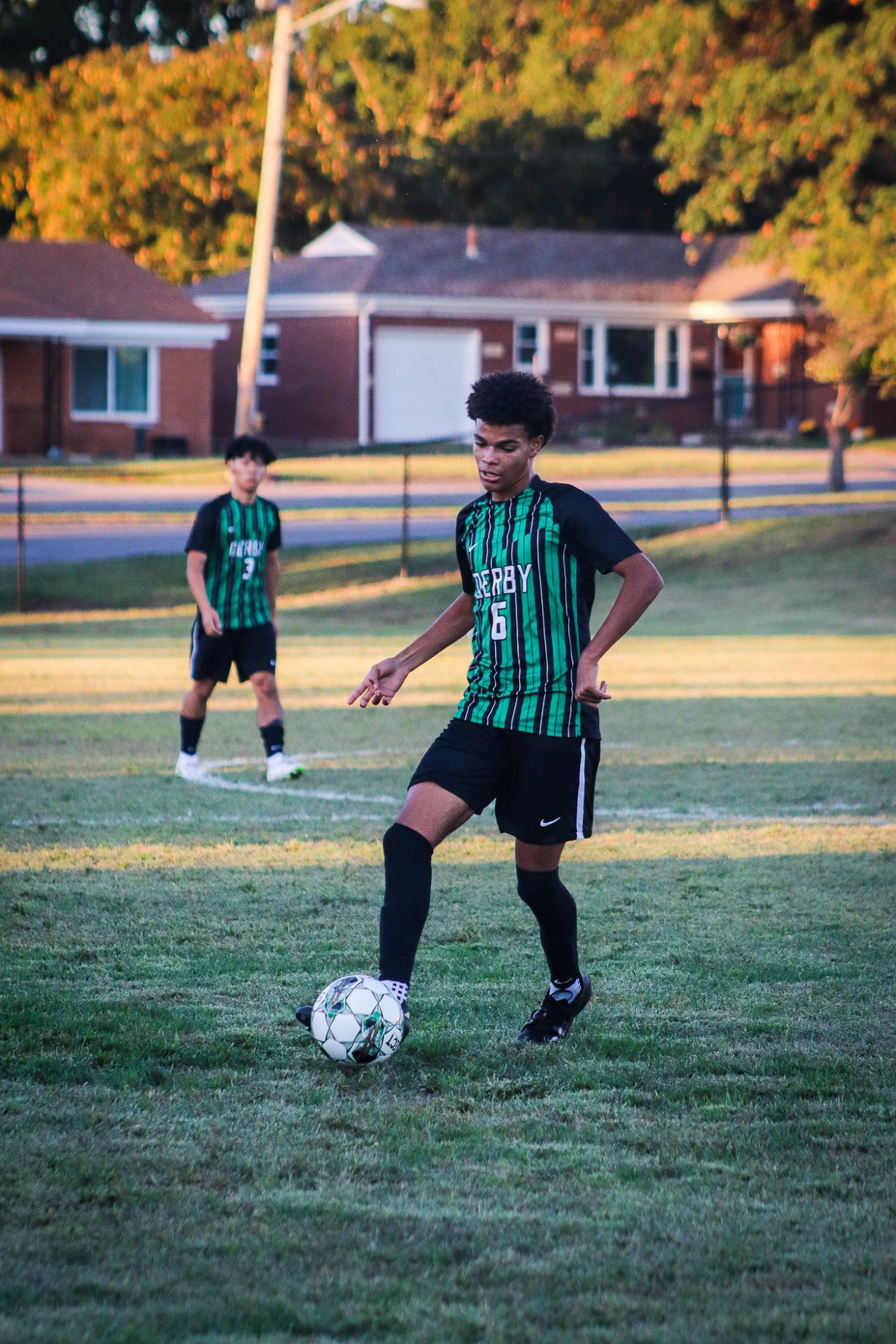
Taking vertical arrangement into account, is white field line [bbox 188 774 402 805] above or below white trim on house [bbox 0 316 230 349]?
below

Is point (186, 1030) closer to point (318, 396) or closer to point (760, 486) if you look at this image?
point (760, 486)

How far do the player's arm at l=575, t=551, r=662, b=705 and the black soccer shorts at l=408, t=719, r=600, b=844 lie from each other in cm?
18

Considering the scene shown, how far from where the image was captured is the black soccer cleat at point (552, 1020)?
4691 mm

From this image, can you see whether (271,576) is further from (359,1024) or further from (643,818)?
(359,1024)

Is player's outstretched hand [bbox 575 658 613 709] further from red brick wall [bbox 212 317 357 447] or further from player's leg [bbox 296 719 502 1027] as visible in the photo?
red brick wall [bbox 212 317 357 447]

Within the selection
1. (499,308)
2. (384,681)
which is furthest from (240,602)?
(499,308)

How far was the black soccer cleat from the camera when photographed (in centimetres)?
469

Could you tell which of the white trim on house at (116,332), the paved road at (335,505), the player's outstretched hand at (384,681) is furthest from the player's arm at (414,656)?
the white trim on house at (116,332)

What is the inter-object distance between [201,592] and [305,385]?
3531 centimetres

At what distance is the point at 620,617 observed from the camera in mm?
4496

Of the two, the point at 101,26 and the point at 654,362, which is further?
the point at 101,26

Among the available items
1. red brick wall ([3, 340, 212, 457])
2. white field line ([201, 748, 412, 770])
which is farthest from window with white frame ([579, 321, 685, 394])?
white field line ([201, 748, 412, 770])

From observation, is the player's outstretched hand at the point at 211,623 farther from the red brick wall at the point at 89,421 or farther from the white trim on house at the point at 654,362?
the white trim on house at the point at 654,362

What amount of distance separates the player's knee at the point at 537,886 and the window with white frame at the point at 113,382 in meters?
35.6
